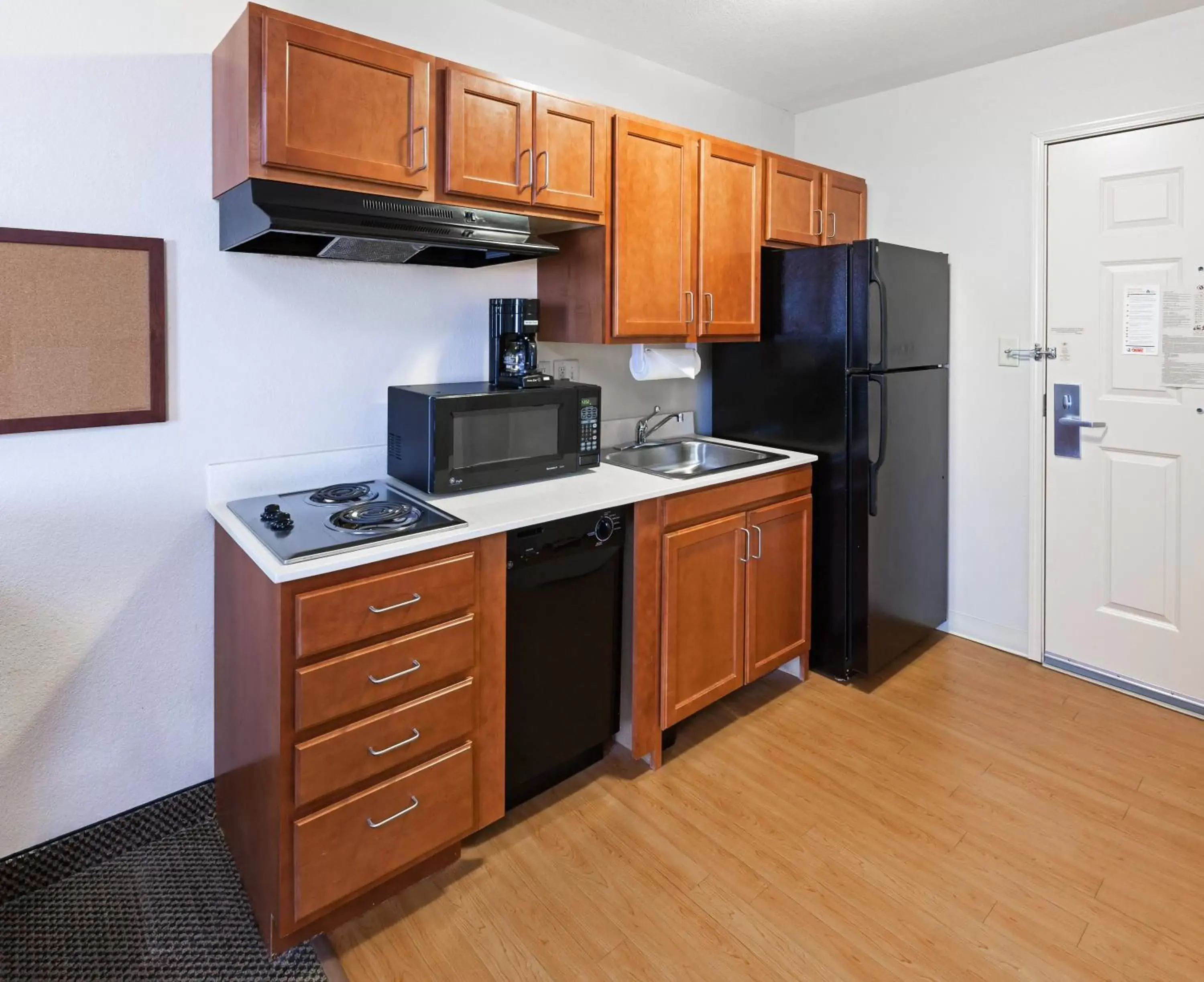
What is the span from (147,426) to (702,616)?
→ 67.7 inches

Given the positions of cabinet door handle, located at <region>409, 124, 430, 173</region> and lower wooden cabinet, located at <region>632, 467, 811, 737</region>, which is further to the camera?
lower wooden cabinet, located at <region>632, 467, 811, 737</region>

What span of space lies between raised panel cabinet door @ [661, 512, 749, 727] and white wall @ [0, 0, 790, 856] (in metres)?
1.06

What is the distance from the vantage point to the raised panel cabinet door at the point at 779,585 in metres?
2.64

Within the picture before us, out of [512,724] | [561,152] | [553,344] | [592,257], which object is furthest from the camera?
[553,344]

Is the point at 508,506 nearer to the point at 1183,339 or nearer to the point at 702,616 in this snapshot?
the point at 702,616

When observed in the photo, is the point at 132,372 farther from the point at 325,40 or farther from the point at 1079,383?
the point at 1079,383

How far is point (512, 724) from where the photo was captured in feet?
6.59

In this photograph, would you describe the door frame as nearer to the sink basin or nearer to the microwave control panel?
the sink basin

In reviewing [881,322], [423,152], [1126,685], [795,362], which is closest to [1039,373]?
[881,322]

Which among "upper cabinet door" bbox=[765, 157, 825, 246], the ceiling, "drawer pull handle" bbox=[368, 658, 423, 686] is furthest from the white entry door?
"drawer pull handle" bbox=[368, 658, 423, 686]

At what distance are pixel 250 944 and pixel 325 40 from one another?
212cm

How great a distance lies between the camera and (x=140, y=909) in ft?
5.91

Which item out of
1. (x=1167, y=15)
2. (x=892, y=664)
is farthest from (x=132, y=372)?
(x=1167, y=15)

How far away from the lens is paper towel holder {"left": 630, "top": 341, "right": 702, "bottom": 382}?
110 inches
